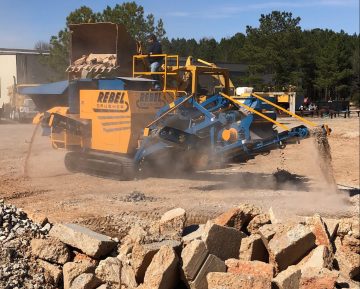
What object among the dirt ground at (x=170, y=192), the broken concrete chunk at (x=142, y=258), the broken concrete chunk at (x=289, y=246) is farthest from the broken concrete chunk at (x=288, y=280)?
the dirt ground at (x=170, y=192)

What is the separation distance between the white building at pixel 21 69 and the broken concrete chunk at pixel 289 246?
1349 inches

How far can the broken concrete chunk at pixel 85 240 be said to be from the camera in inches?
217

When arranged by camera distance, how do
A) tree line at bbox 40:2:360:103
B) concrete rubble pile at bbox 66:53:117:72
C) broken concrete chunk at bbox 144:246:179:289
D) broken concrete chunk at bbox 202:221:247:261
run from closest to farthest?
broken concrete chunk at bbox 144:246:179:289 → broken concrete chunk at bbox 202:221:247:261 → concrete rubble pile at bbox 66:53:117:72 → tree line at bbox 40:2:360:103

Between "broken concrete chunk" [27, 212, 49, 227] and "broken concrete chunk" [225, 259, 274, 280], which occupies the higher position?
"broken concrete chunk" [27, 212, 49, 227]

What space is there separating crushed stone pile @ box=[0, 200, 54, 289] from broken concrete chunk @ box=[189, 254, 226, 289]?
58.6 inches

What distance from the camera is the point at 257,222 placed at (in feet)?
21.2

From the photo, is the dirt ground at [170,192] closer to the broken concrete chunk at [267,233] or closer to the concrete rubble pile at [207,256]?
the concrete rubble pile at [207,256]

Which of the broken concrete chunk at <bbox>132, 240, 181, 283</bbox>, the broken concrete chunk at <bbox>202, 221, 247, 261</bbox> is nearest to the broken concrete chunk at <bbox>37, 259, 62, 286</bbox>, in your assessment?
the broken concrete chunk at <bbox>132, 240, 181, 283</bbox>

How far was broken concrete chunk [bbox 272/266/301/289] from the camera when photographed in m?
4.98

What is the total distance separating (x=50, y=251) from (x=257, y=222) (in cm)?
255

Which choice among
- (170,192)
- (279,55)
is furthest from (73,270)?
(279,55)

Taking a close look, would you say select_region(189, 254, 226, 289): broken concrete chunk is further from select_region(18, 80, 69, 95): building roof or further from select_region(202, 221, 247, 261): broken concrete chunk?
select_region(18, 80, 69, 95): building roof

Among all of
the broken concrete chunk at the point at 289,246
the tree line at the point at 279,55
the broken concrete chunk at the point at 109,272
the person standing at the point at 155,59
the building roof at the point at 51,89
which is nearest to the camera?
the broken concrete chunk at the point at 109,272

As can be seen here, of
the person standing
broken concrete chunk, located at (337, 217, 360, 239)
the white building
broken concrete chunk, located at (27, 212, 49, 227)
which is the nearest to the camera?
broken concrete chunk, located at (27, 212, 49, 227)
